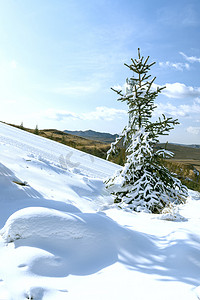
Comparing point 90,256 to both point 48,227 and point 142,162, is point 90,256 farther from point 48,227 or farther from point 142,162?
point 142,162

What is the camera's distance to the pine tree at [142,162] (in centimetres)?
474

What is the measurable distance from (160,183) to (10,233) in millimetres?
3480

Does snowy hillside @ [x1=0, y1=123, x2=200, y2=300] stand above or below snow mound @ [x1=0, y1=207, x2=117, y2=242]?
below

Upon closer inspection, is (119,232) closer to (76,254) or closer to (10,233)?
(76,254)

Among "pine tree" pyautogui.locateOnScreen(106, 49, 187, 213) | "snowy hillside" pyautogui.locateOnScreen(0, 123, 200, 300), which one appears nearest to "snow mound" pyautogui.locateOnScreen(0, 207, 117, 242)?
"snowy hillside" pyautogui.locateOnScreen(0, 123, 200, 300)

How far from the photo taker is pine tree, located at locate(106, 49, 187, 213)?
474 cm

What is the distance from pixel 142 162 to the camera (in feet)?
16.1

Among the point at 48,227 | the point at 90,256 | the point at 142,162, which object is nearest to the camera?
the point at 90,256

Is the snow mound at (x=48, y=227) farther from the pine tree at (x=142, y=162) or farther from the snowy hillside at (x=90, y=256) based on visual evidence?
the pine tree at (x=142, y=162)

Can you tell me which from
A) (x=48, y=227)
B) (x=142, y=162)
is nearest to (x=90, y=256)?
(x=48, y=227)

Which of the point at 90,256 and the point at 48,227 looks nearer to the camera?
the point at 90,256

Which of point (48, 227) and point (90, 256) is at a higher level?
point (48, 227)

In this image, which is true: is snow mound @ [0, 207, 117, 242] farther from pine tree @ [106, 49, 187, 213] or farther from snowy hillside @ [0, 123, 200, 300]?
pine tree @ [106, 49, 187, 213]

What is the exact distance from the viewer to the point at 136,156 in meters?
5.09
